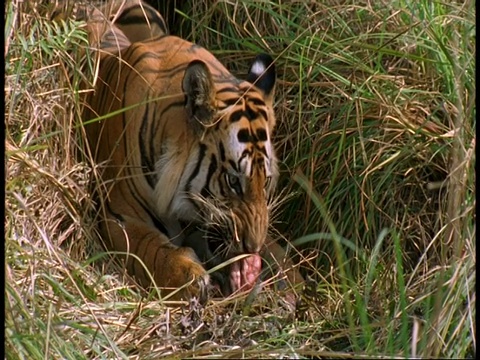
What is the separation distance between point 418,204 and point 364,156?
0.33 meters

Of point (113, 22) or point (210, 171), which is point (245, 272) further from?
point (113, 22)

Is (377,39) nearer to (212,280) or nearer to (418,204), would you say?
(418,204)

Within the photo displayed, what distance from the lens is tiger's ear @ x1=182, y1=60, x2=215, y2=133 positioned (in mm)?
4535

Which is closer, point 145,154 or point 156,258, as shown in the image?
point 156,258

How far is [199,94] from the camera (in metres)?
4.58

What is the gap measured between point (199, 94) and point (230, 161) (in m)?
0.30

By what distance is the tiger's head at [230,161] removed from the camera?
4527 millimetres

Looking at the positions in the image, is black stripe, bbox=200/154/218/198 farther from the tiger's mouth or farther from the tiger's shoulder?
the tiger's shoulder

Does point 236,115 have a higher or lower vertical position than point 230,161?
higher

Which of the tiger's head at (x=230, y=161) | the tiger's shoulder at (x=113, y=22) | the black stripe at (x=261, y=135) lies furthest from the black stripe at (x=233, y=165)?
the tiger's shoulder at (x=113, y=22)

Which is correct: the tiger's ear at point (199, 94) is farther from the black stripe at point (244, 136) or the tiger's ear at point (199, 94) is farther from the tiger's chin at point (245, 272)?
the tiger's chin at point (245, 272)

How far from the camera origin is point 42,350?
3516 millimetres

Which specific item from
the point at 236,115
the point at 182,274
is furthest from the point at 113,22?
the point at 182,274

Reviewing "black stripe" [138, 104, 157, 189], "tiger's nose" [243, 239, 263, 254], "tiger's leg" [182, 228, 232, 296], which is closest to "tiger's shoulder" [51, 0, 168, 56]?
"black stripe" [138, 104, 157, 189]
